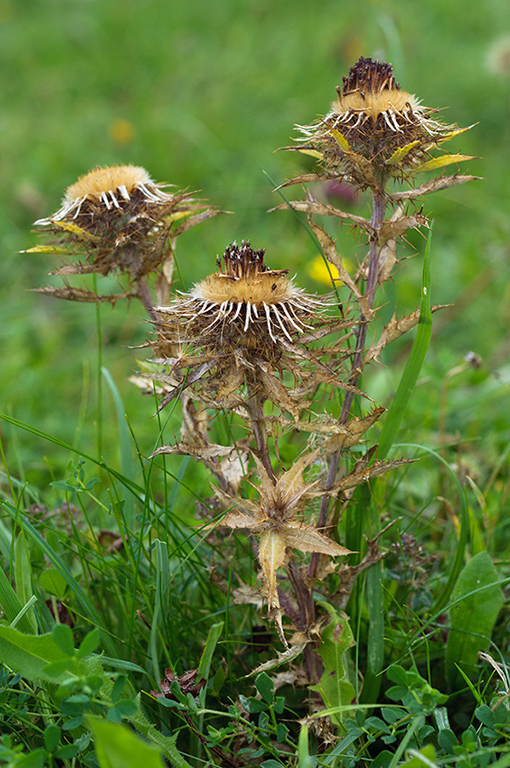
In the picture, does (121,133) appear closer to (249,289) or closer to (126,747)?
(249,289)

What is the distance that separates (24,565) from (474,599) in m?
1.06

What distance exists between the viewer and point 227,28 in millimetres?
6734

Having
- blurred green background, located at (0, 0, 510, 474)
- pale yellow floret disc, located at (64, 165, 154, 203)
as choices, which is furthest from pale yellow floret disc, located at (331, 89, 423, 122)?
blurred green background, located at (0, 0, 510, 474)

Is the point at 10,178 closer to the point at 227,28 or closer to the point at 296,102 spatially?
the point at 296,102

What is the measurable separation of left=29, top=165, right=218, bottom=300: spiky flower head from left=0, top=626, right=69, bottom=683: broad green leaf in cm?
75

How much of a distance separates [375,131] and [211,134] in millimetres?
3997

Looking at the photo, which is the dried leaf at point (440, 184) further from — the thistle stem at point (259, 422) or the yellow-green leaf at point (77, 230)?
the yellow-green leaf at point (77, 230)

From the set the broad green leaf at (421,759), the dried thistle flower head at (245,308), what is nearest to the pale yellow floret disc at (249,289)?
the dried thistle flower head at (245,308)

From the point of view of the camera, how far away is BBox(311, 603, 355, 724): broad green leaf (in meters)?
1.35

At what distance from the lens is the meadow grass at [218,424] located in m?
1.32

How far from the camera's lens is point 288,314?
118 cm

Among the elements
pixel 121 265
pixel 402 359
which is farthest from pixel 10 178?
pixel 121 265

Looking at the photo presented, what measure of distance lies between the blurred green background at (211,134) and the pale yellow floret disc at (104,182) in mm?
551

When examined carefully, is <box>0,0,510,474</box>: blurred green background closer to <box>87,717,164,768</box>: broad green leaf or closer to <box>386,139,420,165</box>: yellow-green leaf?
<box>386,139,420,165</box>: yellow-green leaf
